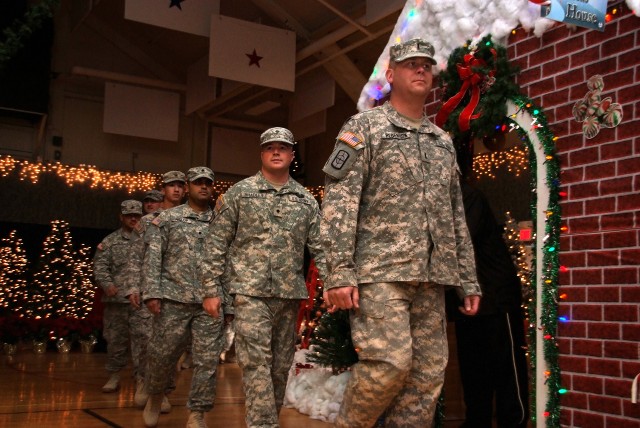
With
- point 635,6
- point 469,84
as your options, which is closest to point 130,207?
point 469,84

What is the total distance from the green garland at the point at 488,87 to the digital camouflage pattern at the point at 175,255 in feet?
7.00

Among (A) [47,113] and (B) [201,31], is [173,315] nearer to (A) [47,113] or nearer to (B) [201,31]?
(B) [201,31]

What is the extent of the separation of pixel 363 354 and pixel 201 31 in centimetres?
936

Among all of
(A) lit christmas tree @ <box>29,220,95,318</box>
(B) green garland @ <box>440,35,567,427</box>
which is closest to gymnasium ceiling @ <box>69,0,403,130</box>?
(A) lit christmas tree @ <box>29,220,95,318</box>

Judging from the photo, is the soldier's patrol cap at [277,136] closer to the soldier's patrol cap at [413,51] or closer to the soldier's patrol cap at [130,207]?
the soldier's patrol cap at [413,51]

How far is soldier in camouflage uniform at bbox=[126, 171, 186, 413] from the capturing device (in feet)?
22.0

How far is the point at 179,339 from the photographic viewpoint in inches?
214

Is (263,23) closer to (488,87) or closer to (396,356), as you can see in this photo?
(488,87)

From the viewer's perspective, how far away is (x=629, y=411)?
3635mm

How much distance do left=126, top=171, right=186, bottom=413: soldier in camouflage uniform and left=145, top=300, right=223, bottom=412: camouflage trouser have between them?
23.5 inches

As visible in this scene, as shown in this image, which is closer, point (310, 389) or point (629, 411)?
point (629, 411)

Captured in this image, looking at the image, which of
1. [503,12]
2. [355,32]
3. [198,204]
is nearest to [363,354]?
[503,12]

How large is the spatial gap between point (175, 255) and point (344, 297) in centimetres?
292

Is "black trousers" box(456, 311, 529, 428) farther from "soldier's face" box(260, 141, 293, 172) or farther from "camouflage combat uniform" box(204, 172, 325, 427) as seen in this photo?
"soldier's face" box(260, 141, 293, 172)
